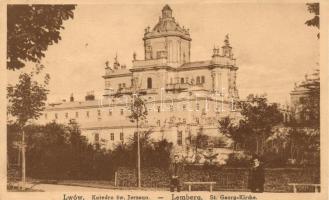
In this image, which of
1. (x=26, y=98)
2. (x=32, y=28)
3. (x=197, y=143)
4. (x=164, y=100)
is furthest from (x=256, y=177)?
(x=32, y=28)

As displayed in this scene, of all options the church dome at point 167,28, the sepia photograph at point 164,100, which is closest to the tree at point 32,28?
the sepia photograph at point 164,100

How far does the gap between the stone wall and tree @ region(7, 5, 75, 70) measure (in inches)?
38.1

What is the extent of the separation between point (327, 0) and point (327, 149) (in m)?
0.94

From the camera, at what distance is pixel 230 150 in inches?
317

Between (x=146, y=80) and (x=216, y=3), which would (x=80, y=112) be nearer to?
(x=146, y=80)

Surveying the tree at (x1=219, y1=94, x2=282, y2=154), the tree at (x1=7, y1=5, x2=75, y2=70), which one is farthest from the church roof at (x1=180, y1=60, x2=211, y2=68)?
the tree at (x1=7, y1=5, x2=75, y2=70)

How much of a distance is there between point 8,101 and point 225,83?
140 cm

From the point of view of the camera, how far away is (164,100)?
8117 mm

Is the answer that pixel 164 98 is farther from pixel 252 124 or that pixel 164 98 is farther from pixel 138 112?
pixel 252 124

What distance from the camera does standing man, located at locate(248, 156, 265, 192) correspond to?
792 centimetres

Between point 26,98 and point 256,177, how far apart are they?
158 cm

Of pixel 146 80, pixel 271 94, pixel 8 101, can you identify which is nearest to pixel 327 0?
pixel 271 94

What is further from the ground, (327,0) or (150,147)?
(327,0)

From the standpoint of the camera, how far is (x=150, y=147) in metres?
8.13
